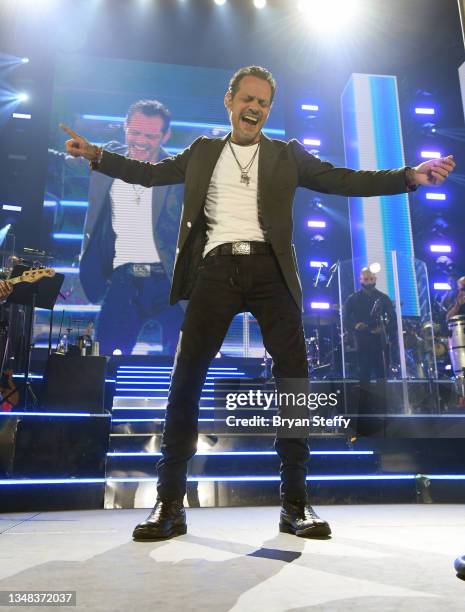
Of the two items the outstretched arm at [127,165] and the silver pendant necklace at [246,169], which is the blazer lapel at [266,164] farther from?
the outstretched arm at [127,165]

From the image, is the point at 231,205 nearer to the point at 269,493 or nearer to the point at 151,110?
the point at 269,493

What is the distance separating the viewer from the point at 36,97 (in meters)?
9.88

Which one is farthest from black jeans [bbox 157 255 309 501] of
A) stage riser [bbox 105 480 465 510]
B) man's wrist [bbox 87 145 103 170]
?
stage riser [bbox 105 480 465 510]

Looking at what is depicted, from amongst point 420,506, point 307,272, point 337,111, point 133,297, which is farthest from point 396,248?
point 420,506

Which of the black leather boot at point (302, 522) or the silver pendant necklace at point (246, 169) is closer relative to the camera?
the black leather boot at point (302, 522)

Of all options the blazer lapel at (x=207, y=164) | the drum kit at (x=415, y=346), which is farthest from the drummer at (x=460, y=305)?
the blazer lapel at (x=207, y=164)

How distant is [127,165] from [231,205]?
16.6 inches

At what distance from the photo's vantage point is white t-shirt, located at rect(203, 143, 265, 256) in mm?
1764

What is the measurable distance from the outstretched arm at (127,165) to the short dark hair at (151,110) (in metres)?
8.26

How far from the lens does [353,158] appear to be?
33.6ft

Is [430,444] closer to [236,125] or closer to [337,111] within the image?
[236,125]

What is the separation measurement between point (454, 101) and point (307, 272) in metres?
5.28

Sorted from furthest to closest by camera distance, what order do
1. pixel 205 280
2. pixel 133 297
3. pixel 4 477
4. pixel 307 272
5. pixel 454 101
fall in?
pixel 454 101, pixel 307 272, pixel 133 297, pixel 4 477, pixel 205 280

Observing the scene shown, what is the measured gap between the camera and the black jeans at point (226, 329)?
5.33 feet
